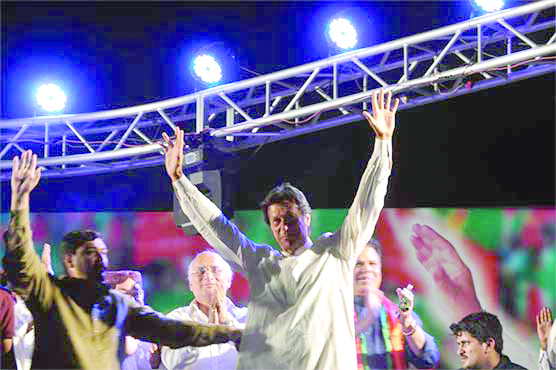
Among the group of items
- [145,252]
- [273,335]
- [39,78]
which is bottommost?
[273,335]

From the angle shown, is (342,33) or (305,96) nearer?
(342,33)

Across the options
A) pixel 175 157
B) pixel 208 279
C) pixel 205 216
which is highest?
pixel 175 157

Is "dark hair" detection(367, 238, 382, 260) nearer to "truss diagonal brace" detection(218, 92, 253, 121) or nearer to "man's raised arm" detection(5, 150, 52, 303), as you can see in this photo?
"truss diagonal brace" detection(218, 92, 253, 121)

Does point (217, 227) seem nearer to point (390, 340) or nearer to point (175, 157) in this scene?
point (175, 157)

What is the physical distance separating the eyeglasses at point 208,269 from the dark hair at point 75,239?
0.68 metres

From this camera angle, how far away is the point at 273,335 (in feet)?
16.9

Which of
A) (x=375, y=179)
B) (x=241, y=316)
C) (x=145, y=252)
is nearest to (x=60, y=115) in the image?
(x=145, y=252)

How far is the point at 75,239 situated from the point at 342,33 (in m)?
2.06

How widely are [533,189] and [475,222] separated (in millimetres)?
582

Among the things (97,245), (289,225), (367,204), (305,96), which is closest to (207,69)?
(305,96)

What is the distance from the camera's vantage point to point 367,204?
5074 millimetres

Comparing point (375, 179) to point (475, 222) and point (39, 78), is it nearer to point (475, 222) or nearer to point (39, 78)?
point (475, 222)

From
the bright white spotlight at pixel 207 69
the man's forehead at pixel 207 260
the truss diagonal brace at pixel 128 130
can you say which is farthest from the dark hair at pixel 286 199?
the truss diagonal brace at pixel 128 130

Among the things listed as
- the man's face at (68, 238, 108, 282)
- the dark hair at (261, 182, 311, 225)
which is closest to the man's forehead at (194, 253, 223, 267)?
the dark hair at (261, 182, 311, 225)
